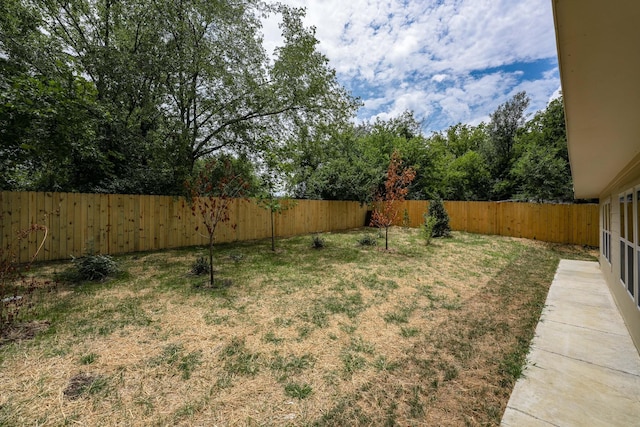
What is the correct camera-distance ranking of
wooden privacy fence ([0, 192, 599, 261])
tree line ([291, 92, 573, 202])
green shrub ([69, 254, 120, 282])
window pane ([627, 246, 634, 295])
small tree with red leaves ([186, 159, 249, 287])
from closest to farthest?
1. window pane ([627, 246, 634, 295])
2. small tree with red leaves ([186, 159, 249, 287])
3. green shrub ([69, 254, 120, 282])
4. wooden privacy fence ([0, 192, 599, 261])
5. tree line ([291, 92, 573, 202])

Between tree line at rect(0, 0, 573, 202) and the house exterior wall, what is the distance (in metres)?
5.86

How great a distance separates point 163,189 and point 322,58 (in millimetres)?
6354

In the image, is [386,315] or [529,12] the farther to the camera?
[386,315]

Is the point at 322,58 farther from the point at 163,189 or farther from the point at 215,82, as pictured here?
the point at 163,189

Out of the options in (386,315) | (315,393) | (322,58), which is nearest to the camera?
(315,393)

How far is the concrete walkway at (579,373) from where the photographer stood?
71.4 inches

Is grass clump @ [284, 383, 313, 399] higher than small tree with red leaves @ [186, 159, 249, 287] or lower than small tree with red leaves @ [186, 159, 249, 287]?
lower

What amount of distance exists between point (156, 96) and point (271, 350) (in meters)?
7.53

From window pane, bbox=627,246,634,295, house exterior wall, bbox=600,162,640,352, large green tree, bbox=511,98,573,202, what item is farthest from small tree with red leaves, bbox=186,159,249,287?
large green tree, bbox=511,98,573,202

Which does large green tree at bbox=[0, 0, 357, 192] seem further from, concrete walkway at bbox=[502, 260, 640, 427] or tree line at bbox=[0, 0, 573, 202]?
concrete walkway at bbox=[502, 260, 640, 427]

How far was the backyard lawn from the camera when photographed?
74.2 inches

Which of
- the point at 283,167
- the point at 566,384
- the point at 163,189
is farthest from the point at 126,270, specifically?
the point at 566,384

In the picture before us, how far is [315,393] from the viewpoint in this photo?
2074 mm

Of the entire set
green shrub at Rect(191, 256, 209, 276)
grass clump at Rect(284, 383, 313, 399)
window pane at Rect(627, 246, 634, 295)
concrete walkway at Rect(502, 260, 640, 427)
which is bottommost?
grass clump at Rect(284, 383, 313, 399)
